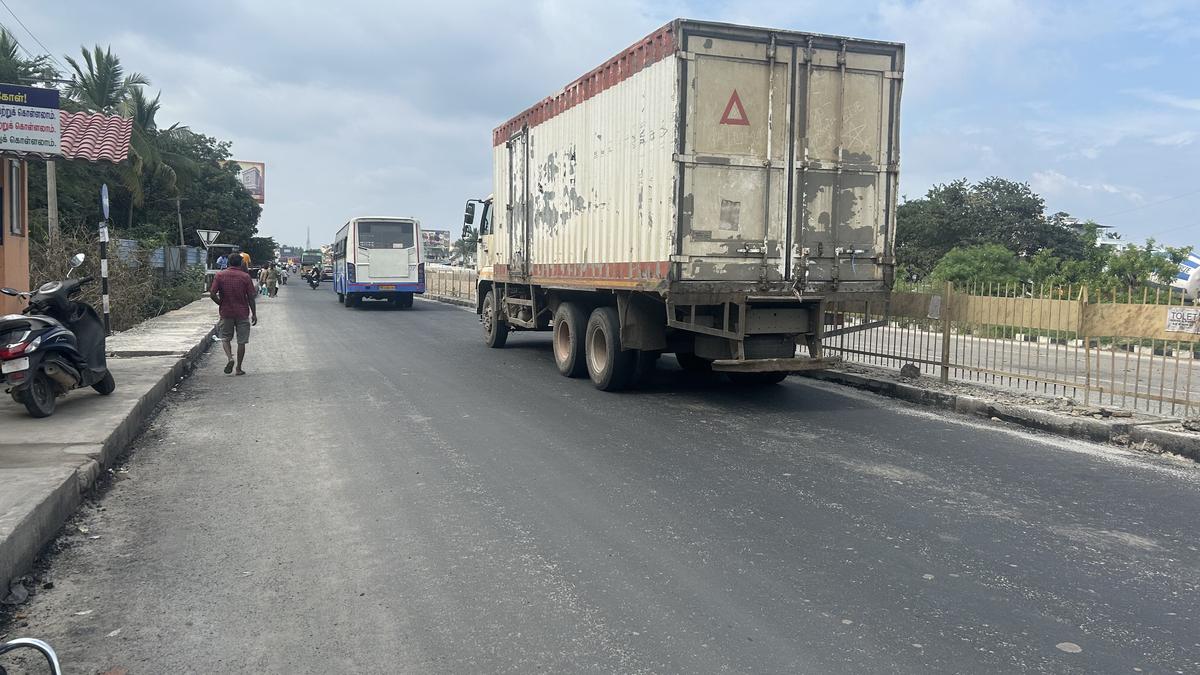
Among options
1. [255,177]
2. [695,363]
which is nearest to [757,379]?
[695,363]

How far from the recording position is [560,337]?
12102 mm

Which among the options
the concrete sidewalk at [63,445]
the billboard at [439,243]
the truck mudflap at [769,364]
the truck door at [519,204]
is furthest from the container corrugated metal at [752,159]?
the billboard at [439,243]

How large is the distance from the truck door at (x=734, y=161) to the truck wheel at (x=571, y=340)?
9.49 feet

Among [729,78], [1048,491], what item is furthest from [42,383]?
[1048,491]

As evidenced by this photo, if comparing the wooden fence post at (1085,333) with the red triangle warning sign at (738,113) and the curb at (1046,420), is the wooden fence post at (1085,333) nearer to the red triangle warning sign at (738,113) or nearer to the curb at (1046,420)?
the curb at (1046,420)

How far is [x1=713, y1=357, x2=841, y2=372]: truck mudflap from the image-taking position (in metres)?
9.08

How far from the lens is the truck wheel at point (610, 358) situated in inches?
401

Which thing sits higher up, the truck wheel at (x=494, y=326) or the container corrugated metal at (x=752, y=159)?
the container corrugated metal at (x=752, y=159)

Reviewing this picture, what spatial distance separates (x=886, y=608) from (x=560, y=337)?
850 centimetres

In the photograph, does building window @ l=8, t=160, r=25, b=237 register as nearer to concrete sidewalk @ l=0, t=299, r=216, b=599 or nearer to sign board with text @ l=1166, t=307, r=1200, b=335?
concrete sidewalk @ l=0, t=299, r=216, b=599

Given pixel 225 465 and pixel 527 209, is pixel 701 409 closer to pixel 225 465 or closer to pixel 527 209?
pixel 225 465

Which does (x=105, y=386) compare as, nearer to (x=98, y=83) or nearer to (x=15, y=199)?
(x=15, y=199)

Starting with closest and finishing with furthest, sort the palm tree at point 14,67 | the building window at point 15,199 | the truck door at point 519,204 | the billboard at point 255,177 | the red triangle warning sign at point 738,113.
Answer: the red triangle warning sign at point 738,113, the building window at point 15,199, the truck door at point 519,204, the palm tree at point 14,67, the billboard at point 255,177

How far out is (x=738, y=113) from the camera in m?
8.84
